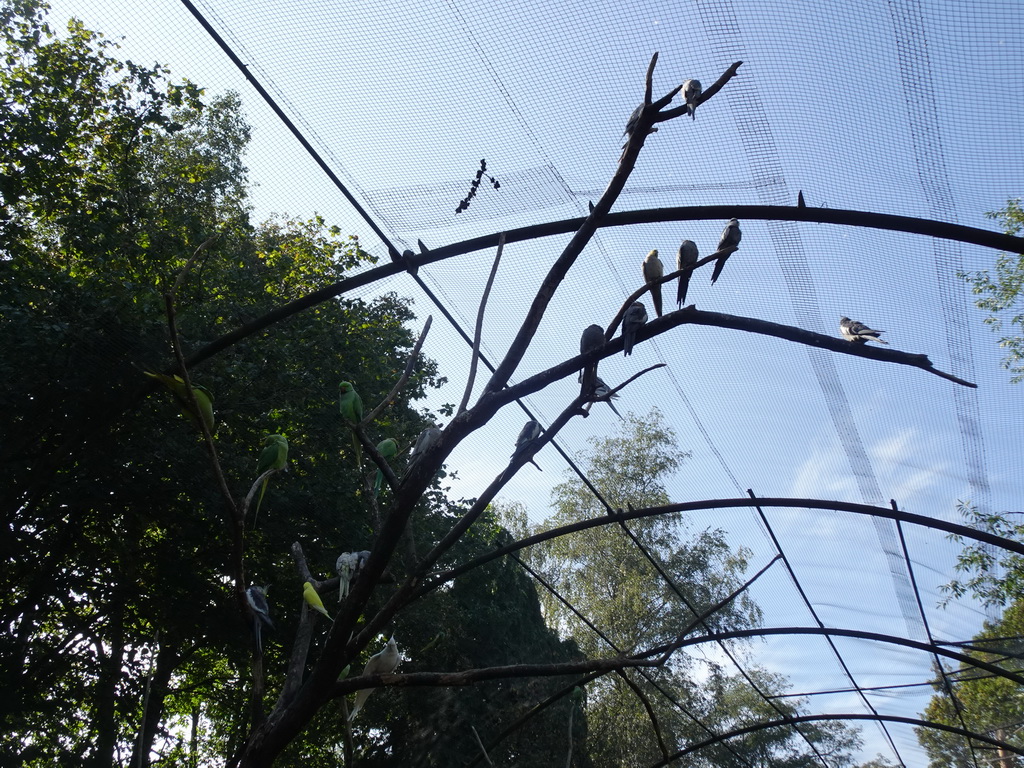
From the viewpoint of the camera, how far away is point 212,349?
9.50 ft

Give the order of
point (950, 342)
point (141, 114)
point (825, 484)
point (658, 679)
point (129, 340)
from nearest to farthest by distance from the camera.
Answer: point (950, 342)
point (825, 484)
point (129, 340)
point (141, 114)
point (658, 679)

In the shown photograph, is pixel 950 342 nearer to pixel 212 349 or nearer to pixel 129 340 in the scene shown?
pixel 212 349

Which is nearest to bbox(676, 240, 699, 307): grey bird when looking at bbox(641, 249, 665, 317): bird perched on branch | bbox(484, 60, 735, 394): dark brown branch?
bbox(641, 249, 665, 317): bird perched on branch

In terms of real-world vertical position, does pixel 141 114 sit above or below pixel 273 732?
above

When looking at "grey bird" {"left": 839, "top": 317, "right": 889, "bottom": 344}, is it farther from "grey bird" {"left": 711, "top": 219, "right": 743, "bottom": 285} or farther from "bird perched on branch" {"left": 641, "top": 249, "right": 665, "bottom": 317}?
"bird perched on branch" {"left": 641, "top": 249, "right": 665, "bottom": 317}

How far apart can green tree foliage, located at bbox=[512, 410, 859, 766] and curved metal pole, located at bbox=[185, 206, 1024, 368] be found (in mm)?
8042

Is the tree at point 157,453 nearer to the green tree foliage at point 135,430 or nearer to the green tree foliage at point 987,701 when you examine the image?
the green tree foliage at point 135,430

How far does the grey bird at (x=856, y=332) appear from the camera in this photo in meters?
2.85

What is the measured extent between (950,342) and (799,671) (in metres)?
3.98

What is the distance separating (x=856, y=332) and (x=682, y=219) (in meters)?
0.94

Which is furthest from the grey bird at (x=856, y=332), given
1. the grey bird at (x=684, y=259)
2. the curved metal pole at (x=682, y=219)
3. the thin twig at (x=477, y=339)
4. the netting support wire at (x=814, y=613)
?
the thin twig at (x=477, y=339)

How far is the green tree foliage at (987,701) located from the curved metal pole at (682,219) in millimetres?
3565

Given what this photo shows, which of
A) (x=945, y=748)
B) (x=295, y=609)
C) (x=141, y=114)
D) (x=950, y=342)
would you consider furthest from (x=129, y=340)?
(x=945, y=748)

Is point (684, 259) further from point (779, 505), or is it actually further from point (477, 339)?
point (477, 339)
